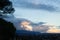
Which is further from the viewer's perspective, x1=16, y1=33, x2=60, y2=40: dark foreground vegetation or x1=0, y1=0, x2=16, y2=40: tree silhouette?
x1=16, y1=33, x2=60, y2=40: dark foreground vegetation

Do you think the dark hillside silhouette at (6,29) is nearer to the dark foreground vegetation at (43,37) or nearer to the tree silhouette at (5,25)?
the tree silhouette at (5,25)

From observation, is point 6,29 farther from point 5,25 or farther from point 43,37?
point 43,37

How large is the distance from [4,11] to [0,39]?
2.15m

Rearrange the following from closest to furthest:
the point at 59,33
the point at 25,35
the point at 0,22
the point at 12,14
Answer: the point at 0,22 → the point at 12,14 → the point at 25,35 → the point at 59,33

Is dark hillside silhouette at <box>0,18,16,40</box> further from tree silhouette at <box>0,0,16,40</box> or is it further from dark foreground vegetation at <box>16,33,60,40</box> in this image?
dark foreground vegetation at <box>16,33,60,40</box>

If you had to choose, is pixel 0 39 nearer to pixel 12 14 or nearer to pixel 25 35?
pixel 12 14

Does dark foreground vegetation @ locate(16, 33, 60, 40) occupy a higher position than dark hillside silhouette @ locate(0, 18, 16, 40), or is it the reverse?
dark foreground vegetation @ locate(16, 33, 60, 40)

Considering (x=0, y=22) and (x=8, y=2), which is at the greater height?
(x=8, y=2)

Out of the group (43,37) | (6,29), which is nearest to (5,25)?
(6,29)

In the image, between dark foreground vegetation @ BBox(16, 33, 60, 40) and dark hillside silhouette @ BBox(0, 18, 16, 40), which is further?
dark foreground vegetation @ BBox(16, 33, 60, 40)

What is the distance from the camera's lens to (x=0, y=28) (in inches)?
839

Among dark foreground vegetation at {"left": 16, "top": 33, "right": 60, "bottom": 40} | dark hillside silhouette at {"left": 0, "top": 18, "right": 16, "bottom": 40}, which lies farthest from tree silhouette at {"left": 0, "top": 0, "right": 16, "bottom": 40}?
dark foreground vegetation at {"left": 16, "top": 33, "right": 60, "bottom": 40}

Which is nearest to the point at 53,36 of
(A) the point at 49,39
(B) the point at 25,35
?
(A) the point at 49,39

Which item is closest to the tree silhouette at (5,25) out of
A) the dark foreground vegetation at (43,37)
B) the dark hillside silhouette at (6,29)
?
the dark hillside silhouette at (6,29)
